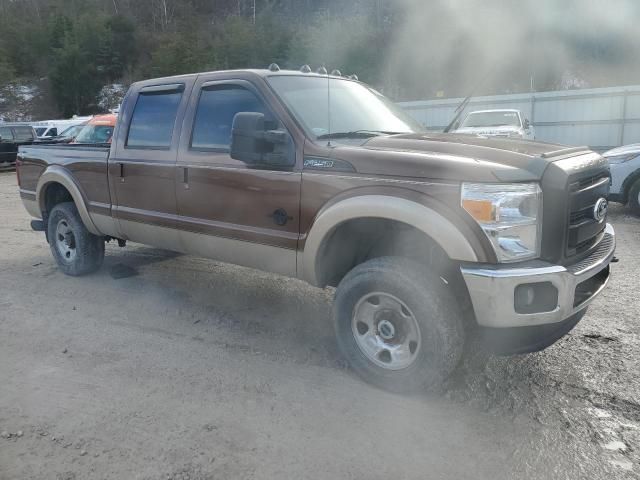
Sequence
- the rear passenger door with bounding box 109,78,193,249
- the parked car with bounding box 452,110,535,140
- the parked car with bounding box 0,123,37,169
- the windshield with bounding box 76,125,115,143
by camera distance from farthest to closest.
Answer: the parked car with bounding box 0,123,37,169 < the parked car with bounding box 452,110,535,140 < the windshield with bounding box 76,125,115,143 < the rear passenger door with bounding box 109,78,193,249

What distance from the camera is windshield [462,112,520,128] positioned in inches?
555

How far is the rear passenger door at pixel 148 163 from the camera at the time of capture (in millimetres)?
4570

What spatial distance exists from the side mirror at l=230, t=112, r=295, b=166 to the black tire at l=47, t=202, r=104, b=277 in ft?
9.04

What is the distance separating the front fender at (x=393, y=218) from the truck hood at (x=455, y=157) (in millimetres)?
184

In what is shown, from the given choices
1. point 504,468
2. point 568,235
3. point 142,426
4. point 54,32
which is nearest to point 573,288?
point 568,235

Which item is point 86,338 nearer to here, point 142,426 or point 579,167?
point 142,426

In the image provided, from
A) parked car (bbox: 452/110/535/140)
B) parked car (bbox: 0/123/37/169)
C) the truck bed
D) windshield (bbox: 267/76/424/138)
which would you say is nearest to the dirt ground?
the truck bed

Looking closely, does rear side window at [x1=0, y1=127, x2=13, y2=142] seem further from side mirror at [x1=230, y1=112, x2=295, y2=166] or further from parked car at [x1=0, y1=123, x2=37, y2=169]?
side mirror at [x1=230, y1=112, x2=295, y2=166]

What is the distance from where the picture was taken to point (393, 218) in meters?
3.20

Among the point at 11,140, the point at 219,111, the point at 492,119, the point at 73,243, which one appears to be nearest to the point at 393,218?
the point at 219,111

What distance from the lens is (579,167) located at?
127 inches

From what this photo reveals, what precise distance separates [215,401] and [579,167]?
251 cm

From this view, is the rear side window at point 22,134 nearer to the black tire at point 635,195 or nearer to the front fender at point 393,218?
A: the black tire at point 635,195

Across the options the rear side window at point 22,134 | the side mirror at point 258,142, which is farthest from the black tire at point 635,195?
the rear side window at point 22,134
